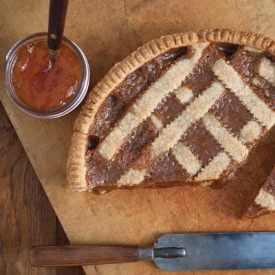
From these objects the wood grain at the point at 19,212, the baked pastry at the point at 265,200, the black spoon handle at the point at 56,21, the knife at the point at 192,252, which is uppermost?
the black spoon handle at the point at 56,21

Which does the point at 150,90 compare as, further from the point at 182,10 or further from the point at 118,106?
the point at 182,10

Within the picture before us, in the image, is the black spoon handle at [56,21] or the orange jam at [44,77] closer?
the black spoon handle at [56,21]

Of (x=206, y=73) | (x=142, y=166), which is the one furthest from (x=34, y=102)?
(x=206, y=73)

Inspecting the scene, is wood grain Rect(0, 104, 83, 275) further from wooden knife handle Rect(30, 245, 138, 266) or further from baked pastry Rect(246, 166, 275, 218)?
baked pastry Rect(246, 166, 275, 218)

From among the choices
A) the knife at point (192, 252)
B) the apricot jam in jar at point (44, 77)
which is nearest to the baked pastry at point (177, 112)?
the apricot jam in jar at point (44, 77)

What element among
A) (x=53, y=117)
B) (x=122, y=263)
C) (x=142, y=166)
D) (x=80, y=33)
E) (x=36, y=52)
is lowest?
(x=122, y=263)

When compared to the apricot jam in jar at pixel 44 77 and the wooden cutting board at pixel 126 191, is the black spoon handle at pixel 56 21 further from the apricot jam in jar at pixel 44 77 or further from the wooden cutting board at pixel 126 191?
the wooden cutting board at pixel 126 191

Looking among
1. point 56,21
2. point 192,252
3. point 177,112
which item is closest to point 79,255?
point 192,252
